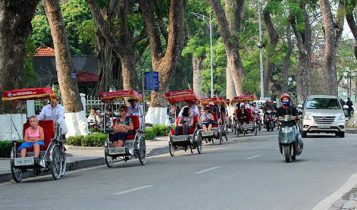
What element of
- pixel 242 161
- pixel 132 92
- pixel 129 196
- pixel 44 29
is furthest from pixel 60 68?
pixel 44 29

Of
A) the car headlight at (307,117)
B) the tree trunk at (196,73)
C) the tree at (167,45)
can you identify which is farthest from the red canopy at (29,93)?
the tree trunk at (196,73)

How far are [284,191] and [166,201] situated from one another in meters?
2.39

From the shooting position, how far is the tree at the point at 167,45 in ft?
119

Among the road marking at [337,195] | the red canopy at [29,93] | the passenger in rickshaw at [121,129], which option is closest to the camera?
the road marking at [337,195]

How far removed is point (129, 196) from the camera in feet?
43.7

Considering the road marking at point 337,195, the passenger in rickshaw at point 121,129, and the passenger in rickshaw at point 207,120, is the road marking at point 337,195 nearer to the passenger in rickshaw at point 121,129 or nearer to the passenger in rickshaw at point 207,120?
the passenger in rickshaw at point 121,129

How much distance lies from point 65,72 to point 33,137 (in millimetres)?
11927

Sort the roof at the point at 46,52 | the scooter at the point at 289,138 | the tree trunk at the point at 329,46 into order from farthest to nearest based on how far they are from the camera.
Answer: the roof at the point at 46,52
the tree trunk at the point at 329,46
the scooter at the point at 289,138

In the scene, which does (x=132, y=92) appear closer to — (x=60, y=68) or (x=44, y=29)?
(x=60, y=68)

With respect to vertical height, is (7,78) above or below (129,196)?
above

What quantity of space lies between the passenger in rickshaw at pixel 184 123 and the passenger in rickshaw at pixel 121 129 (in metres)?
4.11

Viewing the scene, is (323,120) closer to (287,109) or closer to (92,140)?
(92,140)

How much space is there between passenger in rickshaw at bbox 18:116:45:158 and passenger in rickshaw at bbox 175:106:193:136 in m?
8.34

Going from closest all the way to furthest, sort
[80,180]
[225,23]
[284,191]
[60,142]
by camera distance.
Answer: [284,191] < [80,180] < [60,142] < [225,23]
